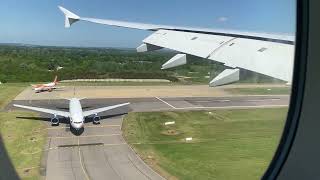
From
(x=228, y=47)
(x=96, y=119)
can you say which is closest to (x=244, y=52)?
(x=228, y=47)

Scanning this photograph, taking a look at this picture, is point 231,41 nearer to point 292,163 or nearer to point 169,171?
point 292,163

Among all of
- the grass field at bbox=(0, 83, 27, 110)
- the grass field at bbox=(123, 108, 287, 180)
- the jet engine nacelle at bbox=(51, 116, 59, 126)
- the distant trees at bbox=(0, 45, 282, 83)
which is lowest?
the grass field at bbox=(123, 108, 287, 180)

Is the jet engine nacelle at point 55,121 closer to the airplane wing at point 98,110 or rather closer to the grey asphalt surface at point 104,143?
the grey asphalt surface at point 104,143

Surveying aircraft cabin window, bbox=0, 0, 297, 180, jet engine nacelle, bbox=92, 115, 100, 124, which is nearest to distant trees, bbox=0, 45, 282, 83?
aircraft cabin window, bbox=0, 0, 297, 180

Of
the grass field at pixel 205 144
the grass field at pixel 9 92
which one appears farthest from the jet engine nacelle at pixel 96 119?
the grass field at pixel 9 92

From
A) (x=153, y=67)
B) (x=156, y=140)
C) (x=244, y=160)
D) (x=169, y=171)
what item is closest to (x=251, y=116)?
(x=244, y=160)

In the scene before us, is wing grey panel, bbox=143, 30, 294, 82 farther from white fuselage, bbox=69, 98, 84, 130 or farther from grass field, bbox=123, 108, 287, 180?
white fuselage, bbox=69, 98, 84, 130
